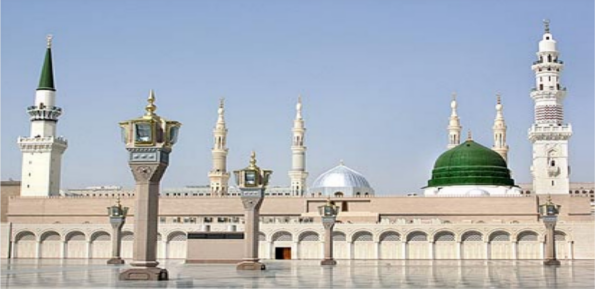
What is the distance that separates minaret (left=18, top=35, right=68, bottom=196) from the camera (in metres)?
48.4

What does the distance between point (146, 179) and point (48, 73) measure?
37628 mm

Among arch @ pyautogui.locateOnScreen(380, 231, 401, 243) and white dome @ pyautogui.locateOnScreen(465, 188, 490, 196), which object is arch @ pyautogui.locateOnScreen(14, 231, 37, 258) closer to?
arch @ pyautogui.locateOnScreen(380, 231, 401, 243)

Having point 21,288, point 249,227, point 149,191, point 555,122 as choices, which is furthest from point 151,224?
point 555,122

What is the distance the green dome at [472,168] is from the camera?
4650 centimetres

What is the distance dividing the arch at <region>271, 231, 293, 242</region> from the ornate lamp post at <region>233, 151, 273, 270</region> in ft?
54.1

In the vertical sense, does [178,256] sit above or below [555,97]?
below

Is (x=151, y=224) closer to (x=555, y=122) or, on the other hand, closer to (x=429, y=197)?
(x=429, y=197)

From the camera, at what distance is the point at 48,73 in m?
50.2

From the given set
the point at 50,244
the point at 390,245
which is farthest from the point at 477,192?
the point at 50,244

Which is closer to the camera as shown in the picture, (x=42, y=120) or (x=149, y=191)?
(x=149, y=191)

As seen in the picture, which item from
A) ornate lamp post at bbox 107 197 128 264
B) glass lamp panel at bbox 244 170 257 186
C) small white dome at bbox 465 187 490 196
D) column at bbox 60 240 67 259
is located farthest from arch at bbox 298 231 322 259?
glass lamp panel at bbox 244 170 257 186

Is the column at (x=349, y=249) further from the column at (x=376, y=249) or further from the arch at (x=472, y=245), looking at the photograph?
the arch at (x=472, y=245)

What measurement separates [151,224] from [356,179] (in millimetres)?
35607

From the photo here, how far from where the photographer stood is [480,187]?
4616cm
